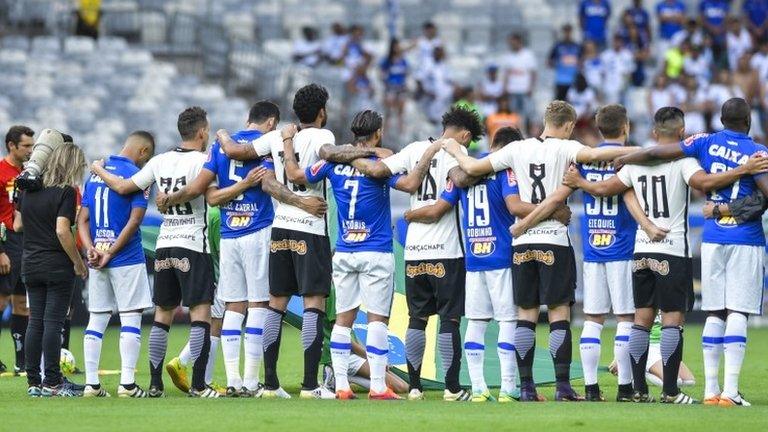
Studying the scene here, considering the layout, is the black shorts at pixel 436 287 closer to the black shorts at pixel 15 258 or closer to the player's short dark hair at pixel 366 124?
the player's short dark hair at pixel 366 124

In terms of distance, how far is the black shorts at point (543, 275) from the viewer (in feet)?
40.8

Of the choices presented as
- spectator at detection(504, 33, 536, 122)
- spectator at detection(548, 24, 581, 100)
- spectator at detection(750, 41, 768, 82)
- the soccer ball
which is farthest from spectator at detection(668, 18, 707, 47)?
the soccer ball

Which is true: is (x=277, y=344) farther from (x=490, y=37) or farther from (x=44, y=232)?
(x=490, y=37)

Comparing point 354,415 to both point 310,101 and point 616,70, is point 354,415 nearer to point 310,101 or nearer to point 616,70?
point 310,101

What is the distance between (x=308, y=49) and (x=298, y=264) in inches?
717

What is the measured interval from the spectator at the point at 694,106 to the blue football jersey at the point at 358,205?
686 inches

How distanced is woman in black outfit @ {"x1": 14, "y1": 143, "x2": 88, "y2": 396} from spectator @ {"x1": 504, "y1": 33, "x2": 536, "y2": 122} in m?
17.6

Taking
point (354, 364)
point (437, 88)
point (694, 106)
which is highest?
point (437, 88)

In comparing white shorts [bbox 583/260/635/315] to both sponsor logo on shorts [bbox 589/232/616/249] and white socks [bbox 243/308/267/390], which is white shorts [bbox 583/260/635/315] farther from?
white socks [bbox 243/308/267/390]

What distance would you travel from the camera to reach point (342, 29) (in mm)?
30797

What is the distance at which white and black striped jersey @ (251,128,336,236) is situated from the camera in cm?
1295

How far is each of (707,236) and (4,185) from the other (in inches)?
286

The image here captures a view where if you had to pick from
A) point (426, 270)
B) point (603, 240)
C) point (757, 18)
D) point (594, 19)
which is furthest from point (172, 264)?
point (757, 18)

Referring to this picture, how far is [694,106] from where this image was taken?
29859mm
